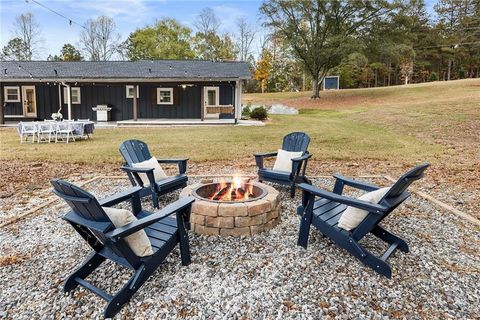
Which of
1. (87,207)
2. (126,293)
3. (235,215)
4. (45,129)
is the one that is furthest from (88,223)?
(45,129)

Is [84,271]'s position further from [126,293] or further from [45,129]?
[45,129]

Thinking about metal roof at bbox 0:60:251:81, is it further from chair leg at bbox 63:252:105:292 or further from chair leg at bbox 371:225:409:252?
chair leg at bbox 63:252:105:292

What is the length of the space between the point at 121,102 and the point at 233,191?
628 inches

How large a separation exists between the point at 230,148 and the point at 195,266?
263 inches

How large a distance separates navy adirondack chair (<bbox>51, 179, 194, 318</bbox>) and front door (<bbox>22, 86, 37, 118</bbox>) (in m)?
18.4

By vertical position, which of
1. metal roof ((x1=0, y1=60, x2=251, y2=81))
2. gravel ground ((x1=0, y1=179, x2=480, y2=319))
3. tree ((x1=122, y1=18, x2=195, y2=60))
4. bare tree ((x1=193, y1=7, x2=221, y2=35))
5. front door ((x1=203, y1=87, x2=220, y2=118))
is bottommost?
gravel ground ((x1=0, y1=179, x2=480, y2=319))

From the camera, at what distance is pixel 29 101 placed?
18078mm

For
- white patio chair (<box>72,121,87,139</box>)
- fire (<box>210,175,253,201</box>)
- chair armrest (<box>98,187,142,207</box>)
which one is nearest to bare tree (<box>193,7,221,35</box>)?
white patio chair (<box>72,121,87,139</box>)

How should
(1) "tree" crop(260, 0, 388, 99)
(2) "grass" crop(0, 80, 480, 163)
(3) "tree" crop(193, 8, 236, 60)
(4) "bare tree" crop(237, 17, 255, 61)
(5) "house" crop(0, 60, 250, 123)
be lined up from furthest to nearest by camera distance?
(4) "bare tree" crop(237, 17, 255, 61) → (3) "tree" crop(193, 8, 236, 60) → (1) "tree" crop(260, 0, 388, 99) → (5) "house" crop(0, 60, 250, 123) → (2) "grass" crop(0, 80, 480, 163)

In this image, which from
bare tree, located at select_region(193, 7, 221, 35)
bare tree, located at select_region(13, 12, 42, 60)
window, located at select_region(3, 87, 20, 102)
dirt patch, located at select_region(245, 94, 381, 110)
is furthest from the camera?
bare tree, located at select_region(193, 7, 221, 35)

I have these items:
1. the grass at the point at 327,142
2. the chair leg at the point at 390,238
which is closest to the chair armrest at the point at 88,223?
the chair leg at the point at 390,238

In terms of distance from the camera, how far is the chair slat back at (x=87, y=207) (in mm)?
2068

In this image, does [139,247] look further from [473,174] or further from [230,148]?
[230,148]

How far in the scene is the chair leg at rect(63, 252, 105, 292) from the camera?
2.43 meters
